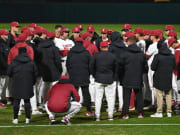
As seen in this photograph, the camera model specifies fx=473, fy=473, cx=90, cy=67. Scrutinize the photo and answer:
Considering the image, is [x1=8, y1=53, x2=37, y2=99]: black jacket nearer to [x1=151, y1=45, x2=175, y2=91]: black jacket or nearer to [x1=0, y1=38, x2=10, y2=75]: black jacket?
[x1=0, y1=38, x2=10, y2=75]: black jacket

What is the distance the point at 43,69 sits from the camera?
1208 cm

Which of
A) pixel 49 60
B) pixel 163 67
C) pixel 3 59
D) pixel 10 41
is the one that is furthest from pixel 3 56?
pixel 163 67

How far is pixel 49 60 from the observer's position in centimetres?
1204

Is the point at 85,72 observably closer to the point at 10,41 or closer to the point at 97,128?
the point at 97,128

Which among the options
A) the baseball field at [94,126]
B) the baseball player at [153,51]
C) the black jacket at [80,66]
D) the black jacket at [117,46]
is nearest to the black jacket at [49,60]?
the black jacket at [80,66]

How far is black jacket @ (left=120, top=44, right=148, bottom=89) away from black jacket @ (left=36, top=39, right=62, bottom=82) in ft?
5.97

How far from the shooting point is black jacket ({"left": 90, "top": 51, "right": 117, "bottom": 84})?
35.3 feet

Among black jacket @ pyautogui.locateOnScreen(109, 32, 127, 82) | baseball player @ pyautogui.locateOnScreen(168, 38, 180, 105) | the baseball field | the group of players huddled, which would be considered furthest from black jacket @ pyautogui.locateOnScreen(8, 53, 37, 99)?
baseball player @ pyautogui.locateOnScreen(168, 38, 180, 105)

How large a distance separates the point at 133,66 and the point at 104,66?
2.55 ft
